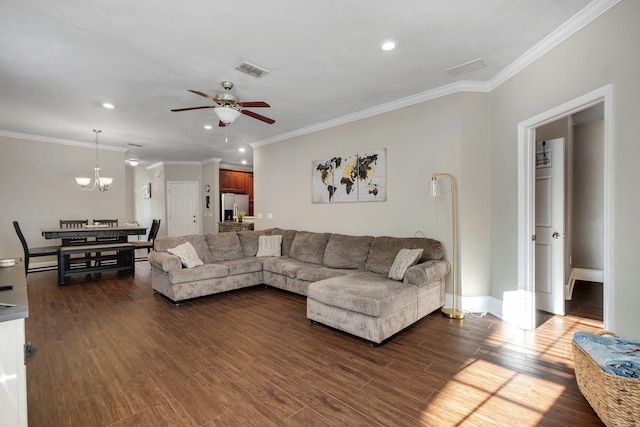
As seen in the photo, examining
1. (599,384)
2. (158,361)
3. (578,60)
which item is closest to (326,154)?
(578,60)

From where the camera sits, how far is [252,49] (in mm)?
2844

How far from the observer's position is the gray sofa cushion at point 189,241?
4.63m

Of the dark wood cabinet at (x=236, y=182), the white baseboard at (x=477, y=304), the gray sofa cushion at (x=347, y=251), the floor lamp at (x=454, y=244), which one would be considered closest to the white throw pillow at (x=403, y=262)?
the floor lamp at (x=454, y=244)

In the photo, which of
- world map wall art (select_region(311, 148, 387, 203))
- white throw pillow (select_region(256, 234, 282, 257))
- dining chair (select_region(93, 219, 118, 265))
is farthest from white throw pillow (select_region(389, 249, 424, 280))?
dining chair (select_region(93, 219, 118, 265))

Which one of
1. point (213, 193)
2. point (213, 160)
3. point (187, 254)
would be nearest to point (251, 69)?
point (187, 254)

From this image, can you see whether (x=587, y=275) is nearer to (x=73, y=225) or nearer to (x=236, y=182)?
(x=236, y=182)

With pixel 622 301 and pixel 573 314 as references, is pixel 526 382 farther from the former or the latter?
pixel 573 314

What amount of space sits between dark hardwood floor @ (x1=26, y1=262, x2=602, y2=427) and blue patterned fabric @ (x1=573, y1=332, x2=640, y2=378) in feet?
1.31

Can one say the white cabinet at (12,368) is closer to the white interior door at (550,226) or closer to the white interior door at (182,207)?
the white interior door at (550,226)

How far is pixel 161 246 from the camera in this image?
4.63 meters

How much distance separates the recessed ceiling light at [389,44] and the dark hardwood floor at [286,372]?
2825mm

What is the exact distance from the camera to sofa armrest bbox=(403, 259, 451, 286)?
3.21 meters

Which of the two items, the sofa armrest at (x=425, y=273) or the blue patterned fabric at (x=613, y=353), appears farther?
the sofa armrest at (x=425, y=273)

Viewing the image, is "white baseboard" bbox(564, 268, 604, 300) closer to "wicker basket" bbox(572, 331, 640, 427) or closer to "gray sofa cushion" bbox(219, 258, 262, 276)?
"wicker basket" bbox(572, 331, 640, 427)
